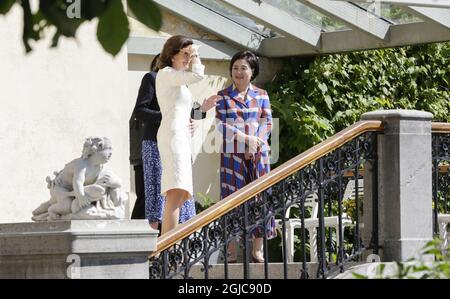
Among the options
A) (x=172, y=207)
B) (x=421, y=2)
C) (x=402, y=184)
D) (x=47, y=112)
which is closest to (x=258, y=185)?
(x=172, y=207)

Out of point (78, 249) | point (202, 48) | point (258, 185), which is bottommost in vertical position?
point (78, 249)

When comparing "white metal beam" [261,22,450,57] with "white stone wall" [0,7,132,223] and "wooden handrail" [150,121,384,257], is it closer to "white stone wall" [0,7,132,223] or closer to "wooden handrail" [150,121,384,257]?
"white stone wall" [0,7,132,223]

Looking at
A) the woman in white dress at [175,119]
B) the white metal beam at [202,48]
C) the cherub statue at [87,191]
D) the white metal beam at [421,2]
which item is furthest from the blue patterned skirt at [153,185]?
the white metal beam at [202,48]

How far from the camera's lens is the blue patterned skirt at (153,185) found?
9.27 meters

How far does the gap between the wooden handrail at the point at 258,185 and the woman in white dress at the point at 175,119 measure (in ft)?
2.48

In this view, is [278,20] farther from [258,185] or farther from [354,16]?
[258,185]

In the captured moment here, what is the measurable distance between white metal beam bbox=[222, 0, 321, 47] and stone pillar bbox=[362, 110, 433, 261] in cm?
362

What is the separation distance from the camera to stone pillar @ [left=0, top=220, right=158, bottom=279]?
6840mm

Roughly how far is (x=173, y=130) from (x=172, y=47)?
0.56 meters

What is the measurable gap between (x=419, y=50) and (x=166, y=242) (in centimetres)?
766

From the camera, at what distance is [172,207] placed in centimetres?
873

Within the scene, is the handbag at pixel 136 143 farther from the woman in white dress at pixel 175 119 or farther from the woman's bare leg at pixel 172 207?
the woman's bare leg at pixel 172 207

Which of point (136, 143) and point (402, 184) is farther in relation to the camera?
point (136, 143)
